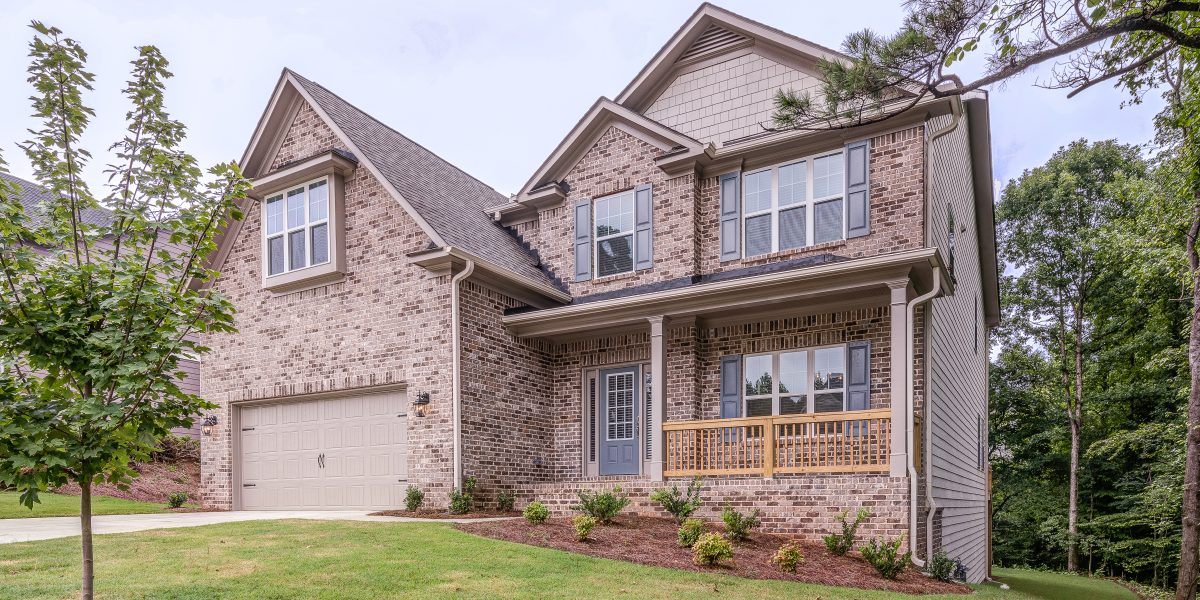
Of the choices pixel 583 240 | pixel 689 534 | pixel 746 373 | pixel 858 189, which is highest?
pixel 858 189

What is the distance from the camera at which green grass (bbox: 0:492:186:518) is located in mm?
12398

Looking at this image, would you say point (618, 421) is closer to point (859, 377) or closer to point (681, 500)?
point (681, 500)

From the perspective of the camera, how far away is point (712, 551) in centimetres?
831

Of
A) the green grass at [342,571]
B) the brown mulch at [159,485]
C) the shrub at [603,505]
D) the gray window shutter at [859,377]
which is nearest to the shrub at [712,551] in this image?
the green grass at [342,571]

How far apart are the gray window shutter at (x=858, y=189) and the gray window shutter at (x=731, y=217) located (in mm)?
1784

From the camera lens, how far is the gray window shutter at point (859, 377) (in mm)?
11352

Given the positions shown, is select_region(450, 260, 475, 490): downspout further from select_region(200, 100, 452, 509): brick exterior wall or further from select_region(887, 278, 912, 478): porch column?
select_region(887, 278, 912, 478): porch column

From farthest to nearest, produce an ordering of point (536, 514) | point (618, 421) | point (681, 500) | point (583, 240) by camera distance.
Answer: point (583, 240) < point (618, 421) < point (681, 500) < point (536, 514)

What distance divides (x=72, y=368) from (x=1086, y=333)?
3042 centimetres

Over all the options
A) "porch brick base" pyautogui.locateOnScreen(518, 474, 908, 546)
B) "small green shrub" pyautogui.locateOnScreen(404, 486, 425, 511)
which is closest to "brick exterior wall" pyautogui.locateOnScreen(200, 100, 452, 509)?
"small green shrub" pyautogui.locateOnScreen(404, 486, 425, 511)

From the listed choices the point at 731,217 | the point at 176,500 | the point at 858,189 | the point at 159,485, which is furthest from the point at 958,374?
the point at 159,485

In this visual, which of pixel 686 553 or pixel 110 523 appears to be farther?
pixel 110 523

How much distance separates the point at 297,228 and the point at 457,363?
14.9ft

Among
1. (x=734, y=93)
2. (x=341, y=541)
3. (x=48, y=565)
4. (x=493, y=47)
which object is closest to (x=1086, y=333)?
(x=734, y=93)
